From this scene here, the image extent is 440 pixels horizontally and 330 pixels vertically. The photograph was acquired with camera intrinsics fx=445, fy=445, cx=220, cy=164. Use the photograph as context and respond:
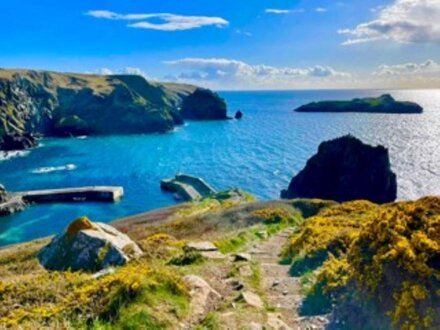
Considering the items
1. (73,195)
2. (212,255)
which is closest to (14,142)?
(73,195)

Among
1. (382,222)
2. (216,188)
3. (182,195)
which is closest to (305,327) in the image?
(382,222)

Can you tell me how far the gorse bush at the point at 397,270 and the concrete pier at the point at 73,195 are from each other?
267 feet

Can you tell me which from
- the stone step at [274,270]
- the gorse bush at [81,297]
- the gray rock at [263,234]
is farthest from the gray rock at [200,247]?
the gray rock at [263,234]

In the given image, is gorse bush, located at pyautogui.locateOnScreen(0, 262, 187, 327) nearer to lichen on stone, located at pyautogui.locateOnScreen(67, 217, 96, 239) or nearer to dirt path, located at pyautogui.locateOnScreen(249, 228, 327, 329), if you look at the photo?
dirt path, located at pyautogui.locateOnScreen(249, 228, 327, 329)

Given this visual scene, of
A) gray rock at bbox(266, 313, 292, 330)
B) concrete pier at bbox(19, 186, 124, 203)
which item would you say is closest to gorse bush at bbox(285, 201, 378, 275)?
gray rock at bbox(266, 313, 292, 330)

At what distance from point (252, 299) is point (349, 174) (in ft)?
243

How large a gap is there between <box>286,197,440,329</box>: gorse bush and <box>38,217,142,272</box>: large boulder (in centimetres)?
835

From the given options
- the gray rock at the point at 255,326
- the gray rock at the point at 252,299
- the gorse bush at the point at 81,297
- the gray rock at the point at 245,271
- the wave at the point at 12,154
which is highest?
the gorse bush at the point at 81,297

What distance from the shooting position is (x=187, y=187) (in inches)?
3661

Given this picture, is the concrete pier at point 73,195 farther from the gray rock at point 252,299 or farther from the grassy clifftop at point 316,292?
the gray rock at point 252,299

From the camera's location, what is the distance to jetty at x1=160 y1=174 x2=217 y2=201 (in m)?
89.5

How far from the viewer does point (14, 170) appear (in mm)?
119312

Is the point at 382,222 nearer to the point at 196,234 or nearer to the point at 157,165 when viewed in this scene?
the point at 196,234

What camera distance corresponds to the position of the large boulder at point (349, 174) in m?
83.4
